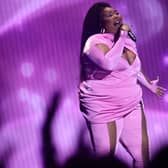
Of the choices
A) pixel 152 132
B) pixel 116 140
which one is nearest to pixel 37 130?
pixel 116 140

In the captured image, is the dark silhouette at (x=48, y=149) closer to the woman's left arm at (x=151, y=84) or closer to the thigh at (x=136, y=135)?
the thigh at (x=136, y=135)

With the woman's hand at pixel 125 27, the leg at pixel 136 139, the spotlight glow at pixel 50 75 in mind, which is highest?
the woman's hand at pixel 125 27

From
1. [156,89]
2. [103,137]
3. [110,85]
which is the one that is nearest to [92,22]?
[110,85]

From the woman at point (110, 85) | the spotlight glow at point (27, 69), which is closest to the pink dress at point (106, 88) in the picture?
the woman at point (110, 85)

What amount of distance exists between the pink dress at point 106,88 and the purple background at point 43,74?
61 mm

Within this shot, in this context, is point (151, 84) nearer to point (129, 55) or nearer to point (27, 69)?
point (129, 55)

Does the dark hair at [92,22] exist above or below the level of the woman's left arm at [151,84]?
above

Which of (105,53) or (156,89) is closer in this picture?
(105,53)

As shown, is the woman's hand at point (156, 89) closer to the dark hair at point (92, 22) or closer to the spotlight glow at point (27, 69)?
the dark hair at point (92, 22)

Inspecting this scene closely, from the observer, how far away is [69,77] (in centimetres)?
240

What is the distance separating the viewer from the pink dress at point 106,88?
2.34 m

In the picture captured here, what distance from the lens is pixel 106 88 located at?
2354mm

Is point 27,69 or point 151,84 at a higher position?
point 27,69

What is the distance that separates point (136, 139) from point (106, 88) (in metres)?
0.28
